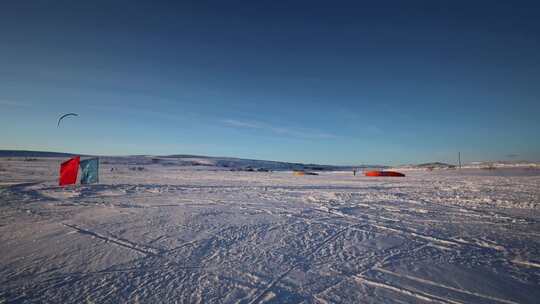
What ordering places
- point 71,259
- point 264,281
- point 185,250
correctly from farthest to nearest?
point 185,250 < point 71,259 < point 264,281

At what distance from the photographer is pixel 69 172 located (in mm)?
13586

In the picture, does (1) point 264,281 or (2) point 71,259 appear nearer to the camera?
(1) point 264,281

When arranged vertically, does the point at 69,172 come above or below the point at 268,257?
above

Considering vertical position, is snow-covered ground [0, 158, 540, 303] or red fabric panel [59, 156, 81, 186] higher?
red fabric panel [59, 156, 81, 186]

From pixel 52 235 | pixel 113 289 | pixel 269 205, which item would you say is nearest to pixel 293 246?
pixel 113 289

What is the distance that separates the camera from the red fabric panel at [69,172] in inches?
535

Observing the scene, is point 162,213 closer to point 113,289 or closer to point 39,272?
point 39,272

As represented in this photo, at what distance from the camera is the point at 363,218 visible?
6.77m

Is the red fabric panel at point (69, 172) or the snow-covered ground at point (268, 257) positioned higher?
the red fabric panel at point (69, 172)

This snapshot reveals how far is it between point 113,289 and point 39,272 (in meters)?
1.34

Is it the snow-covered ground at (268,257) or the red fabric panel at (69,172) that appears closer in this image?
the snow-covered ground at (268,257)

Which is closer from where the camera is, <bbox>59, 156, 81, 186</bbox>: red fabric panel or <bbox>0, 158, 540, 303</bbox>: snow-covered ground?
<bbox>0, 158, 540, 303</bbox>: snow-covered ground

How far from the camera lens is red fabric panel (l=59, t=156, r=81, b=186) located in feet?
44.6

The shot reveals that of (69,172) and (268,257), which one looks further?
(69,172)
